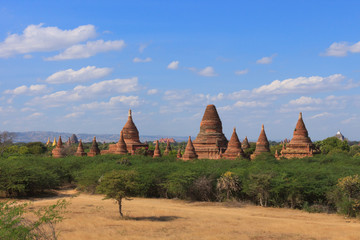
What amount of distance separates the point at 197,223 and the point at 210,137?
22931 mm

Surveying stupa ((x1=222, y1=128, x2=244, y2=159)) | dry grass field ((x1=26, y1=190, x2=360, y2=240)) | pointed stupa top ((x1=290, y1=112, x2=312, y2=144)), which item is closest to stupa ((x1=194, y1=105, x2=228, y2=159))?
stupa ((x1=222, y1=128, x2=244, y2=159))

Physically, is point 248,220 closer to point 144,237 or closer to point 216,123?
point 144,237

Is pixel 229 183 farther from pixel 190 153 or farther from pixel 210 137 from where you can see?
pixel 210 137

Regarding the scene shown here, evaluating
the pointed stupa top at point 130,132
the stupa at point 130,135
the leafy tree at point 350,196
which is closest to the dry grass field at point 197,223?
the leafy tree at point 350,196

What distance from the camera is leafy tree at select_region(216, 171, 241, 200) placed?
28250 mm

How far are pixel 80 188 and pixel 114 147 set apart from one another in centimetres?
1141

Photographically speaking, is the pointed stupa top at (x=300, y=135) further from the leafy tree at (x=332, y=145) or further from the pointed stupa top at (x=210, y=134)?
the leafy tree at (x=332, y=145)

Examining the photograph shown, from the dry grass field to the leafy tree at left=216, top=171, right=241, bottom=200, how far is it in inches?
59.0

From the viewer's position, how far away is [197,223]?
831 inches

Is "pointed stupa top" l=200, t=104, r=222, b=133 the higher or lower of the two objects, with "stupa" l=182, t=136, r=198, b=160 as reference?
higher

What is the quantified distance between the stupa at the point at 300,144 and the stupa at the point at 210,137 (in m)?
7.32

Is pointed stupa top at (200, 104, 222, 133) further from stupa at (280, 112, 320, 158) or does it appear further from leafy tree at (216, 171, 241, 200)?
leafy tree at (216, 171, 241, 200)

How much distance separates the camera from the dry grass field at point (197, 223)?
1859 centimetres

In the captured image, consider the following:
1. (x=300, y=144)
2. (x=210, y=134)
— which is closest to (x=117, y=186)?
(x=210, y=134)
